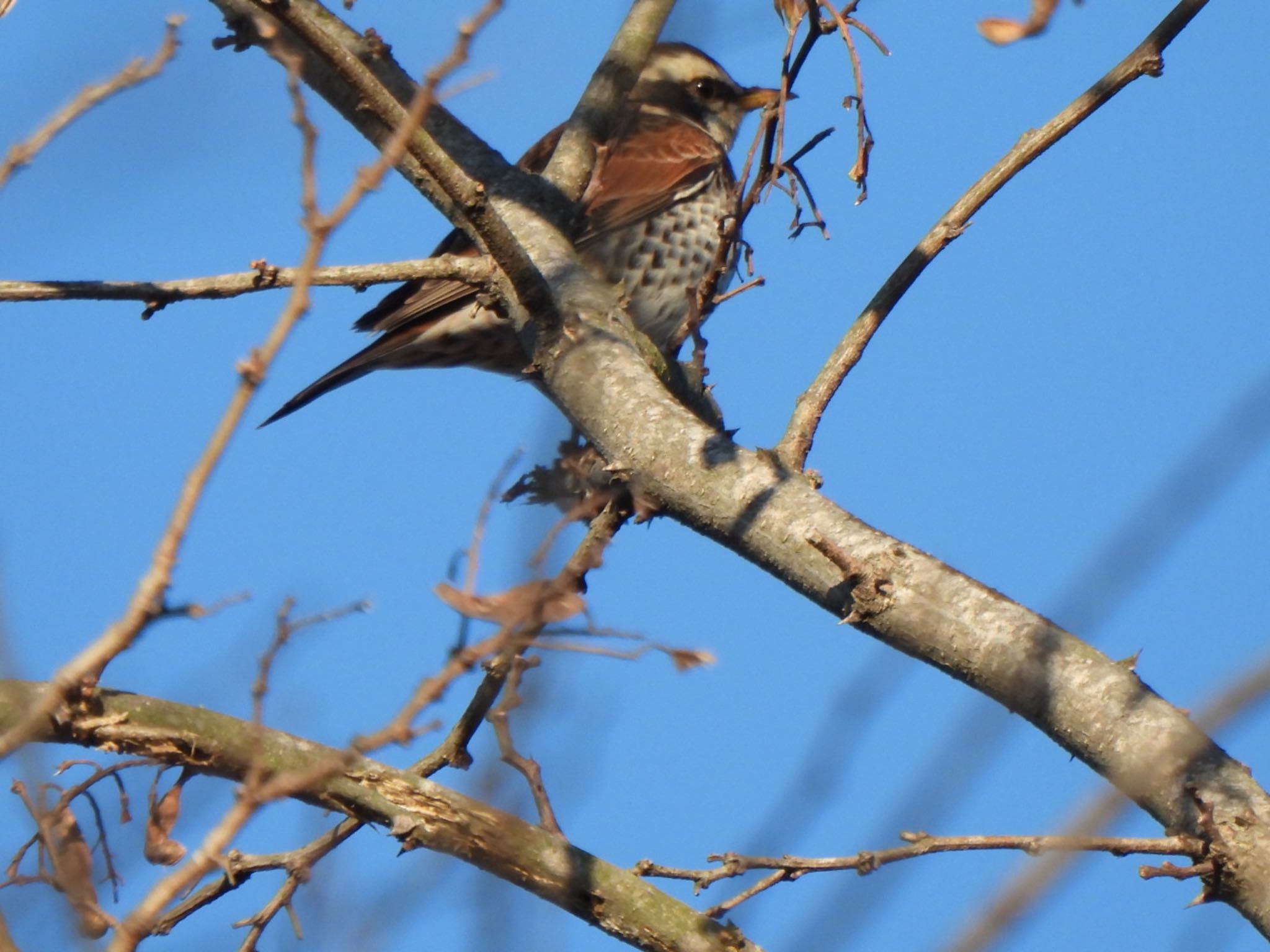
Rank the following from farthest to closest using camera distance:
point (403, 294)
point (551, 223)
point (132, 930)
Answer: point (403, 294), point (551, 223), point (132, 930)

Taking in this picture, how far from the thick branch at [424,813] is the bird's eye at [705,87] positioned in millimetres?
4753

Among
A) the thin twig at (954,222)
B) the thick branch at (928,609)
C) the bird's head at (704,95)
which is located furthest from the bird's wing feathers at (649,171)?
the thick branch at (928,609)

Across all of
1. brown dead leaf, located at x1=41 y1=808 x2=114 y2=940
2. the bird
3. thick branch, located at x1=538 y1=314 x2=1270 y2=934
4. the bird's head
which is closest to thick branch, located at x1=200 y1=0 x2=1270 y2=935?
thick branch, located at x1=538 y1=314 x2=1270 y2=934

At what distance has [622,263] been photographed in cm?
542

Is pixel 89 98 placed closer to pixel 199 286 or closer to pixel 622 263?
pixel 199 286

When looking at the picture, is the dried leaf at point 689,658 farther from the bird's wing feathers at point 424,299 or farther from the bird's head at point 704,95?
the bird's head at point 704,95

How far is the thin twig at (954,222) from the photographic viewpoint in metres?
2.88

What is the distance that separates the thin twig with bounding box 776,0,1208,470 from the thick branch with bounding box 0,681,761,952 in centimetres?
84

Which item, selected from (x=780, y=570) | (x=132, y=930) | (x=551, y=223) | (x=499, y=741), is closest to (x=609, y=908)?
(x=499, y=741)

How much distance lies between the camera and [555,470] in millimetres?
3633

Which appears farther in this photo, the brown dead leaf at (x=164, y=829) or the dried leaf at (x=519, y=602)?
the brown dead leaf at (x=164, y=829)

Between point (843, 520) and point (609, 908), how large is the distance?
741mm

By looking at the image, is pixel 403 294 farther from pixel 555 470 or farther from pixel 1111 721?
pixel 1111 721

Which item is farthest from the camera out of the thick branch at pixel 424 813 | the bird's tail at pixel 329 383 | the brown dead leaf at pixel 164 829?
the bird's tail at pixel 329 383
